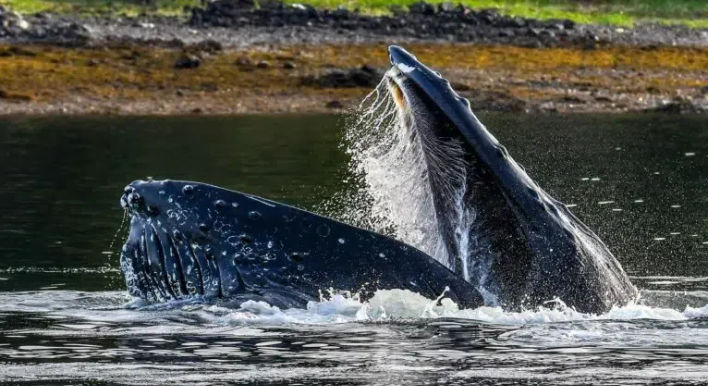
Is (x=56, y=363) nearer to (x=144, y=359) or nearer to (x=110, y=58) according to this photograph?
(x=144, y=359)

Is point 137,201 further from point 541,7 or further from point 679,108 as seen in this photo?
point 541,7

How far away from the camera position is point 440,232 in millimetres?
9961

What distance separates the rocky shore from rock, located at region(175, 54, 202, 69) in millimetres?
32

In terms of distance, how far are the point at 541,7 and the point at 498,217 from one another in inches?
1670

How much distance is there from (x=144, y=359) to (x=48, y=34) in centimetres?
3195

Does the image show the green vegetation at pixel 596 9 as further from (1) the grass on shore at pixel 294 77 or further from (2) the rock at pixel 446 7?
(1) the grass on shore at pixel 294 77

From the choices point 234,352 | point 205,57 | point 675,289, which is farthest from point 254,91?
point 234,352

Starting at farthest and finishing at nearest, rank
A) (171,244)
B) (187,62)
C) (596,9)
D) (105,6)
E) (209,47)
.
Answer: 1. (596,9)
2. (105,6)
3. (209,47)
4. (187,62)
5. (171,244)

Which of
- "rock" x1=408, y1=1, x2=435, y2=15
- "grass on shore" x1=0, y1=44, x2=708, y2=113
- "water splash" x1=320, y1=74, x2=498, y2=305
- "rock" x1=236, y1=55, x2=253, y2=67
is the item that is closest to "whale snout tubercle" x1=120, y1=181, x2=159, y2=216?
"water splash" x1=320, y1=74, x2=498, y2=305

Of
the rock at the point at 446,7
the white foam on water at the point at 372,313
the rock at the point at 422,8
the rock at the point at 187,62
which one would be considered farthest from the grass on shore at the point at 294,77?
the white foam on water at the point at 372,313

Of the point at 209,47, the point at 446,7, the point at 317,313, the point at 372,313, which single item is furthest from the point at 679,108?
the point at 317,313

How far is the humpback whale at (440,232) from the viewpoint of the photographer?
9586 millimetres

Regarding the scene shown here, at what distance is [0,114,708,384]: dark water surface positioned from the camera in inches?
382

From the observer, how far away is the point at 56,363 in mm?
9938
